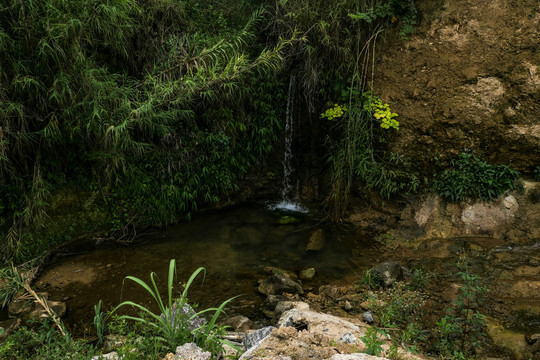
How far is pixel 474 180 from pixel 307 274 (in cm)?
247

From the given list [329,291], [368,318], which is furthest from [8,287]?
[368,318]

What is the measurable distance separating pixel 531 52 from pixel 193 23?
447cm

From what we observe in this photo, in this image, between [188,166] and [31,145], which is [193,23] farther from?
[31,145]

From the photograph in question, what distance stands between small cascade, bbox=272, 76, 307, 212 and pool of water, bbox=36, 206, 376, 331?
32 cm

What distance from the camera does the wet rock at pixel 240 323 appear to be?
3.30 m

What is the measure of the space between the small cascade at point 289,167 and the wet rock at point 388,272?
1.87 metres

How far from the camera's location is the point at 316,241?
4816 mm

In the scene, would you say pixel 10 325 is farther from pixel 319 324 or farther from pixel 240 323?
pixel 319 324

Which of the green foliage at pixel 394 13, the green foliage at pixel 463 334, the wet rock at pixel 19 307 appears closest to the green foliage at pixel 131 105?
the wet rock at pixel 19 307

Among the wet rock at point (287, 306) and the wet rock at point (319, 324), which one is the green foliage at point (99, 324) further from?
the wet rock at point (287, 306)

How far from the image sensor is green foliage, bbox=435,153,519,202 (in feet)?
14.5

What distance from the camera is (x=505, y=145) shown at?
448cm

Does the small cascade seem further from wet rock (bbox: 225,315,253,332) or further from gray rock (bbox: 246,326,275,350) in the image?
gray rock (bbox: 246,326,275,350)

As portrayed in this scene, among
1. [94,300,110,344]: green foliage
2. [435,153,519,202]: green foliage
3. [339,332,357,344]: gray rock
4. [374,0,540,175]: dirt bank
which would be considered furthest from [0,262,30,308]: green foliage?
[435,153,519,202]: green foliage
